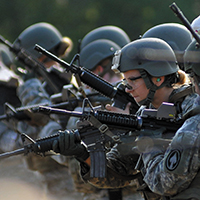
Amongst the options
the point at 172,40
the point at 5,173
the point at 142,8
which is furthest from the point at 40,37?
the point at 142,8

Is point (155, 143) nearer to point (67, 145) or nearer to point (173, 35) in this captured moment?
point (67, 145)

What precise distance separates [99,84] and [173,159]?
1750 mm

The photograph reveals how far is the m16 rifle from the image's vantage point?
3.77 m

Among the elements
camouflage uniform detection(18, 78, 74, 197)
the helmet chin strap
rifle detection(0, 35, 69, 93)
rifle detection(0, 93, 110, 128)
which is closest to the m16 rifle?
the helmet chin strap

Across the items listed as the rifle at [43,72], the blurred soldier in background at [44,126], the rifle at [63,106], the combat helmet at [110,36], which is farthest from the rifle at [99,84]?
the combat helmet at [110,36]

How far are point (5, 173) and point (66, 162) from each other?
1604mm

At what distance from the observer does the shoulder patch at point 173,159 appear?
10.7ft

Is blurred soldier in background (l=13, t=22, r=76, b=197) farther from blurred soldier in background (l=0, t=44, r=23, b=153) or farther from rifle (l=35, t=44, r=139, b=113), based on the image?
rifle (l=35, t=44, r=139, b=113)

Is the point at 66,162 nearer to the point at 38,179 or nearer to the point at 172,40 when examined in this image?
the point at 38,179

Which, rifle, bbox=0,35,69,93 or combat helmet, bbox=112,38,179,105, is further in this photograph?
rifle, bbox=0,35,69,93

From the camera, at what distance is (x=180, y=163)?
322cm

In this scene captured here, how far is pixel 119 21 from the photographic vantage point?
16703 millimetres

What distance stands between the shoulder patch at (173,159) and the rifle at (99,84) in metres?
1.60

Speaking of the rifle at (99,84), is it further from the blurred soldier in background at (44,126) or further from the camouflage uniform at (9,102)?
the camouflage uniform at (9,102)
